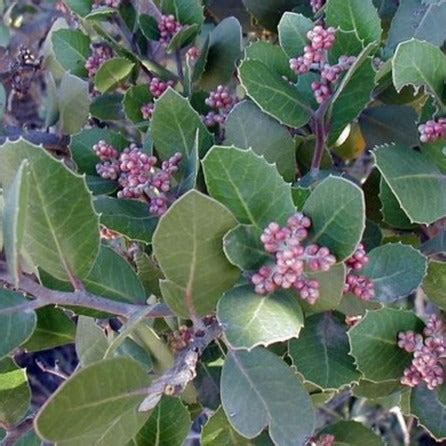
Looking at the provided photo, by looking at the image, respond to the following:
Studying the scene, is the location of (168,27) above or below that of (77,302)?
above

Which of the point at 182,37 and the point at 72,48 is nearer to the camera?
the point at 182,37

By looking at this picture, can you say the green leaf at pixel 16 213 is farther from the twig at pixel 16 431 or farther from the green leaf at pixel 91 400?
the twig at pixel 16 431

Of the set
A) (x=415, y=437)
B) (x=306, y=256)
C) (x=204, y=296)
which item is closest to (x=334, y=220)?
(x=306, y=256)

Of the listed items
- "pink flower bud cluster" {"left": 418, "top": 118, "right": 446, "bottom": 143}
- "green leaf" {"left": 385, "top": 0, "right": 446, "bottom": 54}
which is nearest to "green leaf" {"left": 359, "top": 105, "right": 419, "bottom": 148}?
"green leaf" {"left": 385, "top": 0, "right": 446, "bottom": 54}

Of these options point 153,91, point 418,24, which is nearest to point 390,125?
point 418,24

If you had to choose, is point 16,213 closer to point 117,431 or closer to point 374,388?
point 117,431

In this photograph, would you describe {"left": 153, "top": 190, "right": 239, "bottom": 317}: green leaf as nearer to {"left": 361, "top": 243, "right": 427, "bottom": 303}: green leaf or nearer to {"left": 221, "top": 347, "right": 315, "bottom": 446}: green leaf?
{"left": 221, "top": 347, "right": 315, "bottom": 446}: green leaf

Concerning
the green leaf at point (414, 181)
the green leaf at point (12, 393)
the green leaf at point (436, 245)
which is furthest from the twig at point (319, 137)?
the green leaf at point (12, 393)
